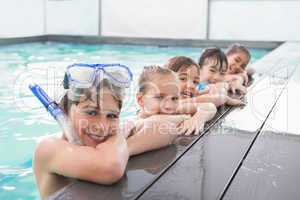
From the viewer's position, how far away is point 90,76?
149 cm

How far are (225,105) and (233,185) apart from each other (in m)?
1.51

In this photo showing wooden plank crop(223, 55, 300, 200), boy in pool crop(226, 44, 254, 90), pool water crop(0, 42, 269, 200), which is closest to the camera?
wooden plank crop(223, 55, 300, 200)

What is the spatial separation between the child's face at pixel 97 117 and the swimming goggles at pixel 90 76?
0.04m

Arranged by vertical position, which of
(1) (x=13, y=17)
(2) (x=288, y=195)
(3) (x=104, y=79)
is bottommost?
(2) (x=288, y=195)

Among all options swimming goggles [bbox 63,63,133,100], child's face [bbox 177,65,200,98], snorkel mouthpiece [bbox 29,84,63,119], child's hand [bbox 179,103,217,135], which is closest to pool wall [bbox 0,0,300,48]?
child's face [bbox 177,65,200,98]

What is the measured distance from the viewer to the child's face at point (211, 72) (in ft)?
10.8

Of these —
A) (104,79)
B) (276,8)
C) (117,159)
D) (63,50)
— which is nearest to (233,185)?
(117,159)

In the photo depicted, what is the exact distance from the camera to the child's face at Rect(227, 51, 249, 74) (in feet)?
12.7

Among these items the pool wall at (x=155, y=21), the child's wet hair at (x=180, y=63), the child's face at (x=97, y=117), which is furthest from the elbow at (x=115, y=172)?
the pool wall at (x=155, y=21)

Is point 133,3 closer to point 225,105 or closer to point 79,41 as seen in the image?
point 79,41

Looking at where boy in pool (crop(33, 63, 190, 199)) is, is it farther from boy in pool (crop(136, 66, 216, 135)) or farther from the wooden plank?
boy in pool (crop(136, 66, 216, 135))

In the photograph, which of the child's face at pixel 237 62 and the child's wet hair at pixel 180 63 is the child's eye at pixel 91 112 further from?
the child's face at pixel 237 62

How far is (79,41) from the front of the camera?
12320mm

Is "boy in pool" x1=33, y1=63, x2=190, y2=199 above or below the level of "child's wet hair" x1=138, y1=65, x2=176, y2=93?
below
